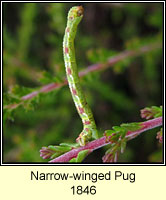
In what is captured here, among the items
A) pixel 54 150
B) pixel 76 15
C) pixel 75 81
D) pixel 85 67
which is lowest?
pixel 54 150

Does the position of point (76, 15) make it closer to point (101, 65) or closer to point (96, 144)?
point (96, 144)

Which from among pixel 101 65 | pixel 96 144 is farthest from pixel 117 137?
pixel 101 65

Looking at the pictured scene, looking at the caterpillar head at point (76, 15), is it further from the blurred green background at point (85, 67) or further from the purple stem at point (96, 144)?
the blurred green background at point (85, 67)

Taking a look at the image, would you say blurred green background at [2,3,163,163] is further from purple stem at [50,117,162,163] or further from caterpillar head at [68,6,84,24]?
purple stem at [50,117,162,163]

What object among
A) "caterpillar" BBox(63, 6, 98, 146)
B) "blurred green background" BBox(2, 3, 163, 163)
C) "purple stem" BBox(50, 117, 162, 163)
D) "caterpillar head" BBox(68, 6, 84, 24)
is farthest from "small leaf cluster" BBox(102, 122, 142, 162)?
"blurred green background" BBox(2, 3, 163, 163)

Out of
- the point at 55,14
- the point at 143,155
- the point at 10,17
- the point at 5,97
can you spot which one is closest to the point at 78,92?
the point at 5,97

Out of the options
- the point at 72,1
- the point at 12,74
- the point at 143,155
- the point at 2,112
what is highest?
the point at 72,1

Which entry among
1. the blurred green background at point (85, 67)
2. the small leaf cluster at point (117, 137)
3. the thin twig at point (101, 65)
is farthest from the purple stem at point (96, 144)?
the blurred green background at point (85, 67)

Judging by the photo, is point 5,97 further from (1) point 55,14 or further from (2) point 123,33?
(2) point 123,33
